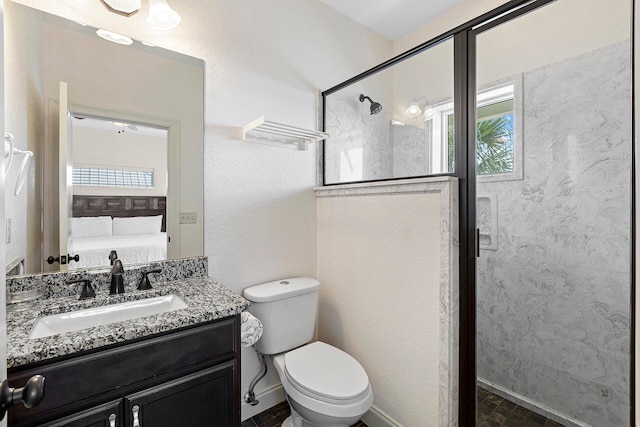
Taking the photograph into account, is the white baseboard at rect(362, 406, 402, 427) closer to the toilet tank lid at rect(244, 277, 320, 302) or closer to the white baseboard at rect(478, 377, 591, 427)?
the white baseboard at rect(478, 377, 591, 427)

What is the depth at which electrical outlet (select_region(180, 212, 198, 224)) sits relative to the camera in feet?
5.37

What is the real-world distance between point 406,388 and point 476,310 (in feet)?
1.91

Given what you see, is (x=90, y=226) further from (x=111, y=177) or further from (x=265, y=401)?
(x=265, y=401)

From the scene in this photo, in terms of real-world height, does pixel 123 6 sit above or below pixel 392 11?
below

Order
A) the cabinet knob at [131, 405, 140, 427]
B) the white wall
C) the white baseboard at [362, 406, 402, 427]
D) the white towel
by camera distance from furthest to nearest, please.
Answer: the white baseboard at [362, 406, 402, 427] < the white towel < the white wall < the cabinet knob at [131, 405, 140, 427]

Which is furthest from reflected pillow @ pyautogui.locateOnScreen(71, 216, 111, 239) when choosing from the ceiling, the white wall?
the ceiling

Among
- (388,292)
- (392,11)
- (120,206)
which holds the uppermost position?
(392,11)

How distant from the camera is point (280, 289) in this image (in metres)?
1.78

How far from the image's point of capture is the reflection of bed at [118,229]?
1.39 m

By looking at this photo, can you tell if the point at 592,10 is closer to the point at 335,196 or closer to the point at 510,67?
the point at 510,67

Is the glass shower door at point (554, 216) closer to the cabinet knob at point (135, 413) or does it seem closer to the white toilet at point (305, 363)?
the white toilet at point (305, 363)

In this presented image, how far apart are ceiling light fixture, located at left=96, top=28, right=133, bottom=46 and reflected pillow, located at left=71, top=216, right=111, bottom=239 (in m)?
0.84

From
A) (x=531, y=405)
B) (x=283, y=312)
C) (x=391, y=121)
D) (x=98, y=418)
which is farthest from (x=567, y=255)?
(x=98, y=418)

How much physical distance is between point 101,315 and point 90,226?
0.46 meters
